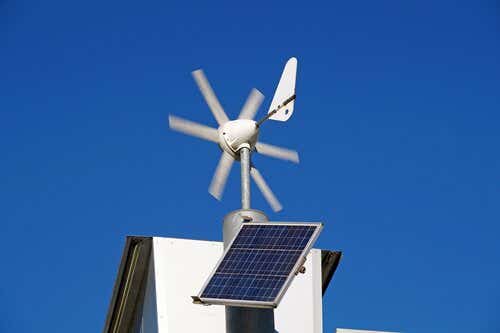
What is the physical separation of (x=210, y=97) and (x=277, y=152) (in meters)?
2.08

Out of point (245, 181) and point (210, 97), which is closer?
point (245, 181)

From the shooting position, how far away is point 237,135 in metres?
17.5

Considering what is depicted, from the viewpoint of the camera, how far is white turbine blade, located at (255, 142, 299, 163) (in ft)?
63.3

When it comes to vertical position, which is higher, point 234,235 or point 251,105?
point 251,105

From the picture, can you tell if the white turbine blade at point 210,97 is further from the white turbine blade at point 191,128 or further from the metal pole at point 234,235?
the metal pole at point 234,235

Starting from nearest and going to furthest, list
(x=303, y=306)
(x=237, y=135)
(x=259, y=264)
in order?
(x=259, y=264) → (x=237, y=135) → (x=303, y=306)

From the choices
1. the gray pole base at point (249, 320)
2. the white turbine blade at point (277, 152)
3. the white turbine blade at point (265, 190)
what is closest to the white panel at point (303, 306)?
the white turbine blade at point (265, 190)

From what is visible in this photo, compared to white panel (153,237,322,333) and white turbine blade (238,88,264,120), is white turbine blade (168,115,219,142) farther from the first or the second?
white panel (153,237,322,333)

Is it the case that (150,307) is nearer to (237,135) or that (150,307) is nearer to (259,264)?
(237,135)

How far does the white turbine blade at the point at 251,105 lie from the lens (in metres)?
19.2

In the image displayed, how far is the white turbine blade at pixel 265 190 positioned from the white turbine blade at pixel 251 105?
1224 mm

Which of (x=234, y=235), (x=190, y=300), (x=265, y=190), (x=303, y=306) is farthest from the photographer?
(x=303, y=306)

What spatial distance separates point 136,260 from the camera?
19.2 metres

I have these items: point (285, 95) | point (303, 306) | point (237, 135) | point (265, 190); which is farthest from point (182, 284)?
point (285, 95)
